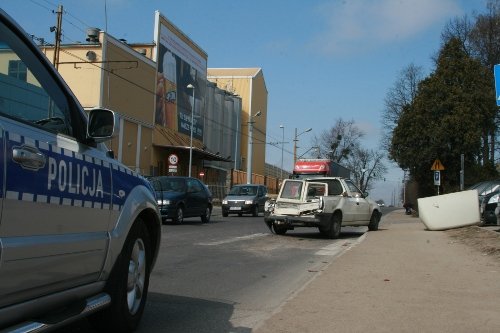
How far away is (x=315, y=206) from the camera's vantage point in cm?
1556

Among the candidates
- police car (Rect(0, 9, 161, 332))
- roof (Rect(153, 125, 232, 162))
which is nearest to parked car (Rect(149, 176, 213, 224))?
police car (Rect(0, 9, 161, 332))

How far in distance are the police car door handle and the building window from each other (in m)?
0.54

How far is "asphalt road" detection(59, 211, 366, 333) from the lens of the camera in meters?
5.60

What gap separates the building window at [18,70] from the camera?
3.40 meters

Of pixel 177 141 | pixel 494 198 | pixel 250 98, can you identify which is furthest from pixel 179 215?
pixel 250 98

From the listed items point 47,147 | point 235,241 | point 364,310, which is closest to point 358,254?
point 235,241

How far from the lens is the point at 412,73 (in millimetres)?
52781

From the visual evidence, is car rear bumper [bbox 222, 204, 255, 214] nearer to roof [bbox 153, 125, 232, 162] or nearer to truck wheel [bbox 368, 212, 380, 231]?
truck wheel [bbox 368, 212, 380, 231]

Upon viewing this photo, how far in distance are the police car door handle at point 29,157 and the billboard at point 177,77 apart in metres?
36.3

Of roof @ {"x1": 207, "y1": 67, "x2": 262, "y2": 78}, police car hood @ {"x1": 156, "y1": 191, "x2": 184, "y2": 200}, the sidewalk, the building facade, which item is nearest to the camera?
the sidewalk

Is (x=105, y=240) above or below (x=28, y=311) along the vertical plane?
above

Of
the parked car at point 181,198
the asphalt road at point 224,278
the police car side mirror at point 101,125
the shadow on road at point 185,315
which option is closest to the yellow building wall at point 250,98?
the parked car at point 181,198

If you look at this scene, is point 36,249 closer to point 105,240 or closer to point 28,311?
point 28,311

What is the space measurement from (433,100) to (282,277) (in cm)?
2665
